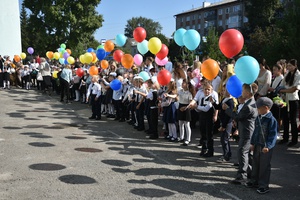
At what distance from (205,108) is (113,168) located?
2.38 metres

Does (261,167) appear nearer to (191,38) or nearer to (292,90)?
(292,90)

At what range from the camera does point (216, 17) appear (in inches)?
3009

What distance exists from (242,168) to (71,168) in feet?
10.2

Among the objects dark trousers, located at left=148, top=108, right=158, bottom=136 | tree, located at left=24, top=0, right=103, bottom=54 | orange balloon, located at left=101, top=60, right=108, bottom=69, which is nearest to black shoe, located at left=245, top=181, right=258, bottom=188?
dark trousers, located at left=148, top=108, right=158, bottom=136

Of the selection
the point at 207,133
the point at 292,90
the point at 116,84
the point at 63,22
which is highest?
the point at 63,22

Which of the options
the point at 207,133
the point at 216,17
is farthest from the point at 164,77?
the point at 216,17

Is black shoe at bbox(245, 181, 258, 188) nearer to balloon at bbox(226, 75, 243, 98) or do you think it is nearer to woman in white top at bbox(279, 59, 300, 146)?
balloon at bbox(226, 75, 243, 98)

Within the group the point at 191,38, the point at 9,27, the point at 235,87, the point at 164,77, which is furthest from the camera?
the point at 9,27

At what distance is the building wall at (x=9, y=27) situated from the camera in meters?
28.0

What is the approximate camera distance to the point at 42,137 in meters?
8.77

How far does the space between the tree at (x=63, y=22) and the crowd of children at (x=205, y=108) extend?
2161cm

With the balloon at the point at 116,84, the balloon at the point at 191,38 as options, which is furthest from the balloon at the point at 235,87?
the balloon at the point at 116,84

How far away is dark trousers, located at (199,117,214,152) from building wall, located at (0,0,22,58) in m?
25.2

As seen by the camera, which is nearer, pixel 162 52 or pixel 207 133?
pixel 207 133
